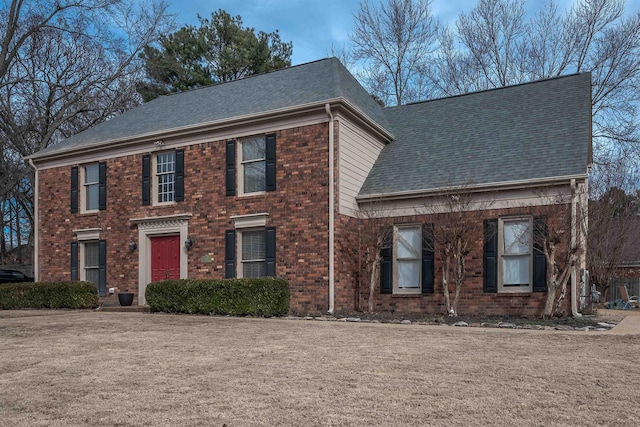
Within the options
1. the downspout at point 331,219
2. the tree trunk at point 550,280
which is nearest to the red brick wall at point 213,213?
the downspout at point 331,219

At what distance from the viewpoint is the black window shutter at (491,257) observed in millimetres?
12648

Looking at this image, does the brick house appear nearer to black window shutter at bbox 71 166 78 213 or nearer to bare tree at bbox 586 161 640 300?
black window shutter at bbox 71 166 78 213

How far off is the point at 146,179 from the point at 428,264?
8.74 m

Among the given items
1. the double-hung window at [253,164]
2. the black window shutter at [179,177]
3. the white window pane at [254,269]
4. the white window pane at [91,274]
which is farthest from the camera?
the white window pane at [91,274]

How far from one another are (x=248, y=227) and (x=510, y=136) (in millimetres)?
7353

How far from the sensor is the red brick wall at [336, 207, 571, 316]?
1238 cm

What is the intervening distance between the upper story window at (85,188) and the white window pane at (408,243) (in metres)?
9.77

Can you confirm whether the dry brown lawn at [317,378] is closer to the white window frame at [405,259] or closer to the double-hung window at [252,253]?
the white window frame at [405,259]

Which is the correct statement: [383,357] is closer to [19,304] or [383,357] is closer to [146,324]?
[146,324]

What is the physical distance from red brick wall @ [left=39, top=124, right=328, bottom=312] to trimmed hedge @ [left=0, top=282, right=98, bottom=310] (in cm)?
178

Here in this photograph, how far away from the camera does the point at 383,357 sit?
6566 millimetres

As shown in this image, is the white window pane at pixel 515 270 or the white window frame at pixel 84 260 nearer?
the white window pane at pixel 515 270

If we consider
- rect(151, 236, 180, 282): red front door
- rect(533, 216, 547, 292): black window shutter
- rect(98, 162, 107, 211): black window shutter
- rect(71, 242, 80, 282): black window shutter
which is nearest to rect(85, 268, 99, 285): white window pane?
rect(71, 242, 80, 282): black window shutter

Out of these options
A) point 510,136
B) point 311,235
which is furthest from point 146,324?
point 510,136
